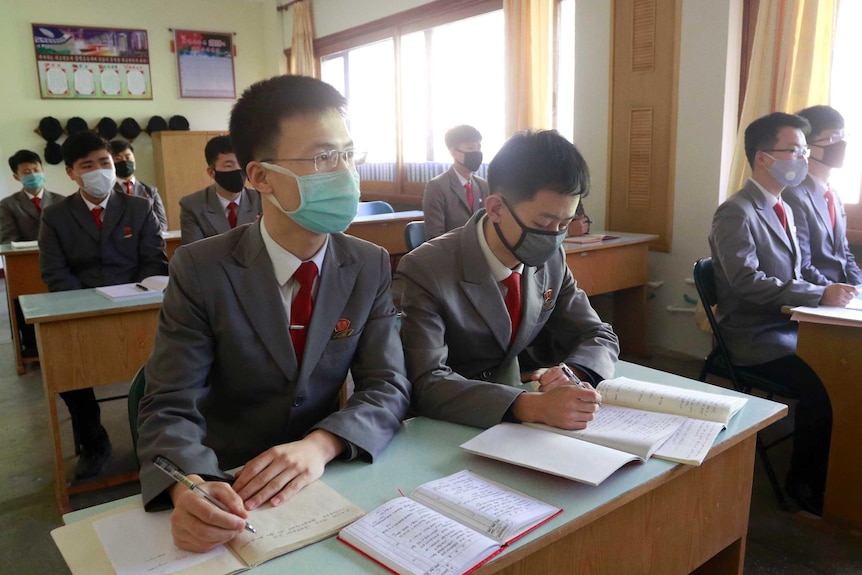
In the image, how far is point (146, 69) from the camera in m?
8.08

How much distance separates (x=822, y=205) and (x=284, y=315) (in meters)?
2.90

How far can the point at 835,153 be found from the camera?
3.12 meters

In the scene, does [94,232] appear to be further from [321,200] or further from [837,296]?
[837,296]

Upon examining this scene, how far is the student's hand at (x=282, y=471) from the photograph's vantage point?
1.03 meters

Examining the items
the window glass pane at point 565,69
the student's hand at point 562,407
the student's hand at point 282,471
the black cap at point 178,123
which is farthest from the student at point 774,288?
the black cap at point 178,123

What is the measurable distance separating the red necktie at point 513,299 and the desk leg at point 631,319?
280 cm

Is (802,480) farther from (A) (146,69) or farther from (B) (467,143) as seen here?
(A) (146,69)

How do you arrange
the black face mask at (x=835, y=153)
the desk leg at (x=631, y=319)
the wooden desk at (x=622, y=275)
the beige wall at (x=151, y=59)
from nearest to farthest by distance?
the black face mask at (x=835, y=153)
the wooden desk at (x=622, y=275)
the desk leg at (x=631, y=319)
the beige wall at (x=151, y=59)

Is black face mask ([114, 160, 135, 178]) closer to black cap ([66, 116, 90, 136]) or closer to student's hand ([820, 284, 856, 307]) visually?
black cap ([66, 116, 90, 136])

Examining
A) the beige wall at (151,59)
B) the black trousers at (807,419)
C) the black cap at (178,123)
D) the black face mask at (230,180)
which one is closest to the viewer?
the black trousers at (807,419)

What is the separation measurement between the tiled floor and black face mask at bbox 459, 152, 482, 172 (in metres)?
2.46

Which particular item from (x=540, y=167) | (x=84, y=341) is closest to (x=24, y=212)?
(x=84, y=341)

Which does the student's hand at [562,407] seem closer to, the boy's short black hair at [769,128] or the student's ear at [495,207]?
the student's ear at [495,207]

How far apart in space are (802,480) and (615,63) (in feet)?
9.47
